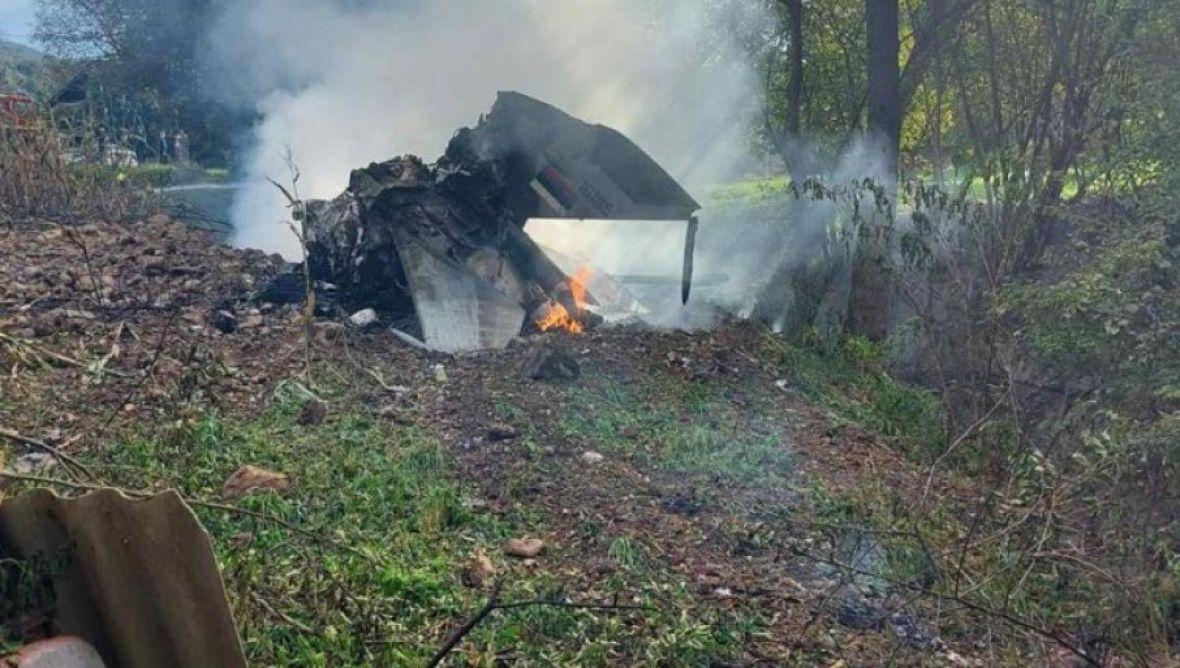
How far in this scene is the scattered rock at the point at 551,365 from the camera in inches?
236

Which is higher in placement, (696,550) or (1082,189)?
(1082,189)

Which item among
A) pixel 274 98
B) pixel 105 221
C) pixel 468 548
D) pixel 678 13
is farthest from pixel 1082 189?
pixel 274 98

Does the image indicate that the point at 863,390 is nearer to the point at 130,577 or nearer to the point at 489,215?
the point at 489,215

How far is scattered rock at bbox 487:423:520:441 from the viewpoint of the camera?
16.0ft

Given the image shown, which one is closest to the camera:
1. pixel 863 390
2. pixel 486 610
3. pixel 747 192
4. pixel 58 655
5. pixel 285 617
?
pixel 58 655

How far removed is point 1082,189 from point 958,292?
1.19 metres

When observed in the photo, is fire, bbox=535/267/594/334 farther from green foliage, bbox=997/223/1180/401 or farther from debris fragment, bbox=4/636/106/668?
debris fragment, bbox=4/636/106/668

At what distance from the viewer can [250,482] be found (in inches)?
153

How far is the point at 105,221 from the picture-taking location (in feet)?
33.1

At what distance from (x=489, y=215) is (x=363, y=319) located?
58.5 inches

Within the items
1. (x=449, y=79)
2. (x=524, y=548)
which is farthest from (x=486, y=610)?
(x=449, y=79)

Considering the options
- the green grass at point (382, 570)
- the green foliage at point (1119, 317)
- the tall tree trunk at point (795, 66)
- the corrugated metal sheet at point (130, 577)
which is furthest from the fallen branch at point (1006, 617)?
the tall tree trunk at point (795, 66)

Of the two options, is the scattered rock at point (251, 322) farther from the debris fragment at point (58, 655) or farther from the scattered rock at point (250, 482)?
the debris fragment at point (58, 655)

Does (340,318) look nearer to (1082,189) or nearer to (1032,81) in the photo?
(1082,189)
